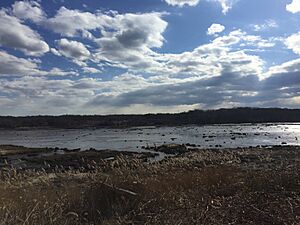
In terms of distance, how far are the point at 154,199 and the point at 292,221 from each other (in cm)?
222

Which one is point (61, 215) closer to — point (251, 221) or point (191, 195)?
point (191, 195)

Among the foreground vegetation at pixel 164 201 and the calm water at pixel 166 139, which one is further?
the calm water at pixel 166 139

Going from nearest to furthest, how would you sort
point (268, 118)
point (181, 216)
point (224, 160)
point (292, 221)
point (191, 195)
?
point (292, 221), point (181, 216), point (191, 195), point (224, 160), point (268, 118)

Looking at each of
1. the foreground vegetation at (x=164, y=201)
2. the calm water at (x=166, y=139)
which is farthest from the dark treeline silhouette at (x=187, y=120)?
the foreground vegetation at (x=164, y=201)

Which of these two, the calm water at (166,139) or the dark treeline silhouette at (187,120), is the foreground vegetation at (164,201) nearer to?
the calm water at (166,139)

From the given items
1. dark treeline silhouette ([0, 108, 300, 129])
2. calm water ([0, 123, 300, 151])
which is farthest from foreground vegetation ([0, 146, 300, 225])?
dark treeline silhouette ([0, 108, 300, 129])

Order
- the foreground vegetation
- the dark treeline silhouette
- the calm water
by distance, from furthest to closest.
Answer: the dark treeline silhouette, the calm water, the foreground vegetation

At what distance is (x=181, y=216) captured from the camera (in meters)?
5.55

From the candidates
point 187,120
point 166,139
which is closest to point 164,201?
point 166,139

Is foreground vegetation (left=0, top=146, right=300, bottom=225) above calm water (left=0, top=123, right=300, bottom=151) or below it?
above

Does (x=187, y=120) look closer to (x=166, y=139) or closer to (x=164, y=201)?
(x=166, y=139)

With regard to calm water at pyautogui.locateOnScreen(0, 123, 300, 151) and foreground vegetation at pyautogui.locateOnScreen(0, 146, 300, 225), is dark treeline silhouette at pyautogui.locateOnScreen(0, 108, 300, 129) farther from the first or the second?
foreground vegetation at pyautogui.locateOnScreen(0, 146, 300, 225)

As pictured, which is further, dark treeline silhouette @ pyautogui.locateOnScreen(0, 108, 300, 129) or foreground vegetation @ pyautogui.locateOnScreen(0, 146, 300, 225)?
dark treeline silhouette @ pyautogui.locateOnScreen(0, 108, 300, 129)

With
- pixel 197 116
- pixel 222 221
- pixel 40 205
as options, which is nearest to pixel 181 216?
pixel 222 221
